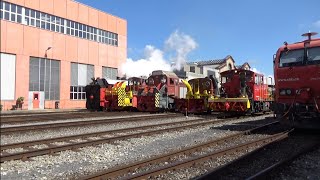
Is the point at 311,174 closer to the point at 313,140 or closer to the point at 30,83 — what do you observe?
the point at 313,140

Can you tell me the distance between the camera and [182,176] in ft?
20.0

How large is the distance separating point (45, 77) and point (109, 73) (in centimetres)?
1084

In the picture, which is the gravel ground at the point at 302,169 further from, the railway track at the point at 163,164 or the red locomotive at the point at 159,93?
the red locomotive at the point at 159,93

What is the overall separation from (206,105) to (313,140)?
12333 mm

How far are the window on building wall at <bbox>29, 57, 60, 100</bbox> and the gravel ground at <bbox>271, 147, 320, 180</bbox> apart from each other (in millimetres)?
31663

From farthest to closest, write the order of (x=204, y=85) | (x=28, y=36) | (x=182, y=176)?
(x=28, y=36)
(x=204, y=85)
(x=182, y=176)

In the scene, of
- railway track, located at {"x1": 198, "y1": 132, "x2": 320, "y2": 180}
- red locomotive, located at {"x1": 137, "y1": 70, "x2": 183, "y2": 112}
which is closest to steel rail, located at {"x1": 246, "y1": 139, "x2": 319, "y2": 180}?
railway track, located at {"x1": 198, "y1": 132, "x2": 320, "y2": 180}

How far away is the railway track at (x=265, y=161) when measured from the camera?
20.0ft

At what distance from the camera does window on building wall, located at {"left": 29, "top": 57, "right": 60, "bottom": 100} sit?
117 feet

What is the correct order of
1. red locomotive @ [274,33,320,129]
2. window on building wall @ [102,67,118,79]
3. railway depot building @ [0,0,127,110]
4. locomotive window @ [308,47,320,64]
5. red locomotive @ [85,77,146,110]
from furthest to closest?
→ window on building wall @ [102,67,118,79] → railway depot building @ [0,0,127,110] → red locomotive @ [85,77,146,110] → locomotive window @ [308,47,320,64] → red locomotive @ [274,33,320,129]

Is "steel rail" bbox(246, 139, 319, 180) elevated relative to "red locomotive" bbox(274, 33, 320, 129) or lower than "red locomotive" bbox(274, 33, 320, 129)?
lower

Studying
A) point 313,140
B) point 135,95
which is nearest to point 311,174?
point 313,140

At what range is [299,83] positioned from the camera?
1119 cm

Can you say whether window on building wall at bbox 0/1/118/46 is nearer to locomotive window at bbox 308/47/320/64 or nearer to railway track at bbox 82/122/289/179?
locomotive window at bbox 308/47/320/64
